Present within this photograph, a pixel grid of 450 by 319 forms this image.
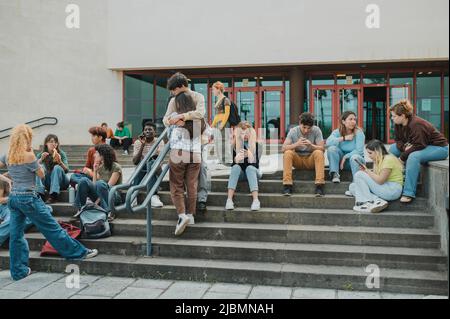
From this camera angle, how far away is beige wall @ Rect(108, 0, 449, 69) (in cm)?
1397

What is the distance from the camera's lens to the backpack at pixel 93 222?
5254 mm

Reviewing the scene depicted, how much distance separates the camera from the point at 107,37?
15875 millimetres

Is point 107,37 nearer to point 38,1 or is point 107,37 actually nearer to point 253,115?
point 38,1

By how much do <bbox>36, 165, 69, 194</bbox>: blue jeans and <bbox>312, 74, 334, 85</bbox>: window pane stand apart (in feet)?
40.6

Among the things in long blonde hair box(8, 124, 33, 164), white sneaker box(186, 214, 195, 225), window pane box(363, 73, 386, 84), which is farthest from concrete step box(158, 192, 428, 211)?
window pane box(363, 73, 386, 84)

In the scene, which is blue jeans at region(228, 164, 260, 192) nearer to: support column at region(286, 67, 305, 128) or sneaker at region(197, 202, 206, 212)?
sneaker at region(197, 202, 206, 212)

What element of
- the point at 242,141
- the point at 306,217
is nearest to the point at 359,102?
the point at 242,141

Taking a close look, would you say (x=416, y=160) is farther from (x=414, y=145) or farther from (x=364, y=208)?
(x=364, y=208)

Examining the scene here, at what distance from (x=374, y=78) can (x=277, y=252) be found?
533 inches

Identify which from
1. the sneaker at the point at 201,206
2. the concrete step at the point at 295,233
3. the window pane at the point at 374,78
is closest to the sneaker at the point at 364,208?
the concrete step at the point at 295,233
